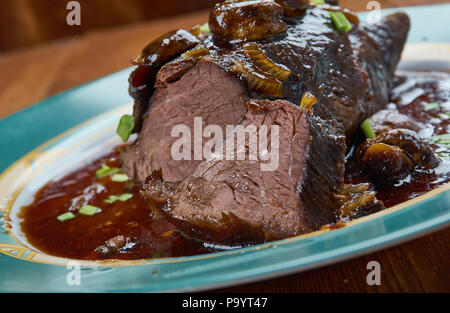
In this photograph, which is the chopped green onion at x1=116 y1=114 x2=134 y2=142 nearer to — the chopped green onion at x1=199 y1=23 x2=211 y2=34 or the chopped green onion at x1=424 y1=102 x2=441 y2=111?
the chopped green onion at x1=199 y1=23 x2=211 y2=34

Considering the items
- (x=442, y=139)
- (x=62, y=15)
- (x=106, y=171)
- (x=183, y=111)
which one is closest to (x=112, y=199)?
(x=106, y=171)

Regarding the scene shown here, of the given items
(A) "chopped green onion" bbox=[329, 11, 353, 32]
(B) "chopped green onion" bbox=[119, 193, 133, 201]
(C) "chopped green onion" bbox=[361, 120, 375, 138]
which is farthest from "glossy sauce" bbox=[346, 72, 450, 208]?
(B) "chopped green onion" bbox=[119, 193, 133, 201]

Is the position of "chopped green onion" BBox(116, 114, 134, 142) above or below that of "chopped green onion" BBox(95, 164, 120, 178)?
above

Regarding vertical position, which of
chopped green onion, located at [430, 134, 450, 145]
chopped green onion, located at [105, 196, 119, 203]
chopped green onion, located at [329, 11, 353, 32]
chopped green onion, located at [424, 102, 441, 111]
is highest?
chopped green onion, located at [329, 11, 353, 32]

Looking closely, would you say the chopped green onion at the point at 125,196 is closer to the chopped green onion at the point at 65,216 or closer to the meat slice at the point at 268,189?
the chopped green onion at the point at 65,216

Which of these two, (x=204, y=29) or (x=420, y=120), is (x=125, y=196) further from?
(x=420, y=120)
